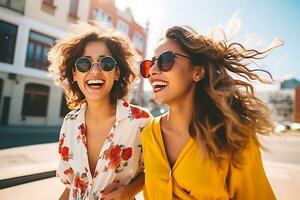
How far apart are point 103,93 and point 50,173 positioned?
5324mm

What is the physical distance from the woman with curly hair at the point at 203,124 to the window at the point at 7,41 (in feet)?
59.9

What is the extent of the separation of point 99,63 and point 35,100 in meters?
19.2

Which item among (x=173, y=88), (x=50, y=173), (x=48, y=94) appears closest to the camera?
(x=173, y=88)

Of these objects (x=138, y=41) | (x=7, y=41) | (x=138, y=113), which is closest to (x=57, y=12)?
(x=7, y=41)

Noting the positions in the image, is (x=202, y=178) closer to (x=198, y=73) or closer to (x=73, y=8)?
(x=198, y=73)

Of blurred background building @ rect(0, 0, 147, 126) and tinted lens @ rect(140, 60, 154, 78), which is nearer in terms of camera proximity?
tinted lens @ rect(140, 60, 154, 78)

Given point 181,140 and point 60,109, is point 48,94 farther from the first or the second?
point 181,140

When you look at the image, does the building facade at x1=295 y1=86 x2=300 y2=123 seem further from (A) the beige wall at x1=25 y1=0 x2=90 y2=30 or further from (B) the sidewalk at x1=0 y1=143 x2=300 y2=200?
(B) the sidewalk at x1=0 y1=143 x2=300 y2=200

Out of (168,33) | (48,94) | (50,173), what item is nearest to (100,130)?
(168,33)

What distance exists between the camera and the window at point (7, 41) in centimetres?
1839

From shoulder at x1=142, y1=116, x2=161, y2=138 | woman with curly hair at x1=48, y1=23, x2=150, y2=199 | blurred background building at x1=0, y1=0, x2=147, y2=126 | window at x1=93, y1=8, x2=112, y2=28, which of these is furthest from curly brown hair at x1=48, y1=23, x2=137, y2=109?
window at x1=93, y1=8, x2=112, y2=28

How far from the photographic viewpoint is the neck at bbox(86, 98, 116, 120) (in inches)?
114

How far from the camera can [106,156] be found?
8.18 feet

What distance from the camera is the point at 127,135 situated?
8.59ft
